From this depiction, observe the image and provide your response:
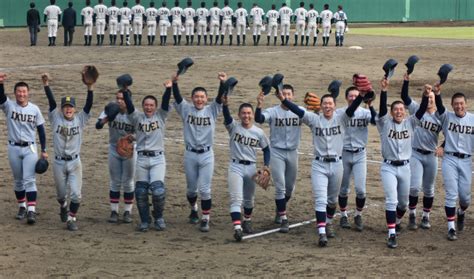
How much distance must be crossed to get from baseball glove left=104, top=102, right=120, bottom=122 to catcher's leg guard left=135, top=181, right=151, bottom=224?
0.91 metres

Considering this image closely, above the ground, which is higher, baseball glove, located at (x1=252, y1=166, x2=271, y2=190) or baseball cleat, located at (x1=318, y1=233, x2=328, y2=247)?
baseball glove, located at (x1=252, y1=166, x2=271, y2=190)

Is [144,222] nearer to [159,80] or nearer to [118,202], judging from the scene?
[118,202]

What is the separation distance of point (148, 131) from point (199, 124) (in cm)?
65

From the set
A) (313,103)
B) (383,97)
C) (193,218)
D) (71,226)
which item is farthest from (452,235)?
(71,226)

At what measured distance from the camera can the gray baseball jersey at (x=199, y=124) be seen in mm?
12031

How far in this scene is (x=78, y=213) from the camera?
1283 cm

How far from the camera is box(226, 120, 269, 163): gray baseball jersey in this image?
38.5 feet

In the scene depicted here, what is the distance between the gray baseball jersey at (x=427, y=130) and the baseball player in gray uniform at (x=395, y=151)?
0.34 metres

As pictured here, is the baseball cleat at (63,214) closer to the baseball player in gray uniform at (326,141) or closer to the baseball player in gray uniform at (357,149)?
the baseball player in gray uniform at (326,141)

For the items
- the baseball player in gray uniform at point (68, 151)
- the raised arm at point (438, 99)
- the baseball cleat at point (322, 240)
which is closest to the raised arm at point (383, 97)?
the raised arm at point (438, 99)

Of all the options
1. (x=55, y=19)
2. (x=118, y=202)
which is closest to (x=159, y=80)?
(x=55, y=19)

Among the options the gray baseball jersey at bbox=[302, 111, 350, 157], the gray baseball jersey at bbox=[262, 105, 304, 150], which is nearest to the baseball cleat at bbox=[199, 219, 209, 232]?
the gray baseball jersey at bbox=[262, 105, 304, 150]

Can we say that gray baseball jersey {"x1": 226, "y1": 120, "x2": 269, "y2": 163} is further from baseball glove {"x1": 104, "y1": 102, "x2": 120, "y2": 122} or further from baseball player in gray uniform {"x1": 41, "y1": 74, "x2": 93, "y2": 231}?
baseball player in gray uniform {"x1": 41, "y1": 74, "x2": 93, "y2": 231}

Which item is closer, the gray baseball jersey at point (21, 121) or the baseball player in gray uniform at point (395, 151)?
the baseball player in gray uniform at point (395, 151)
